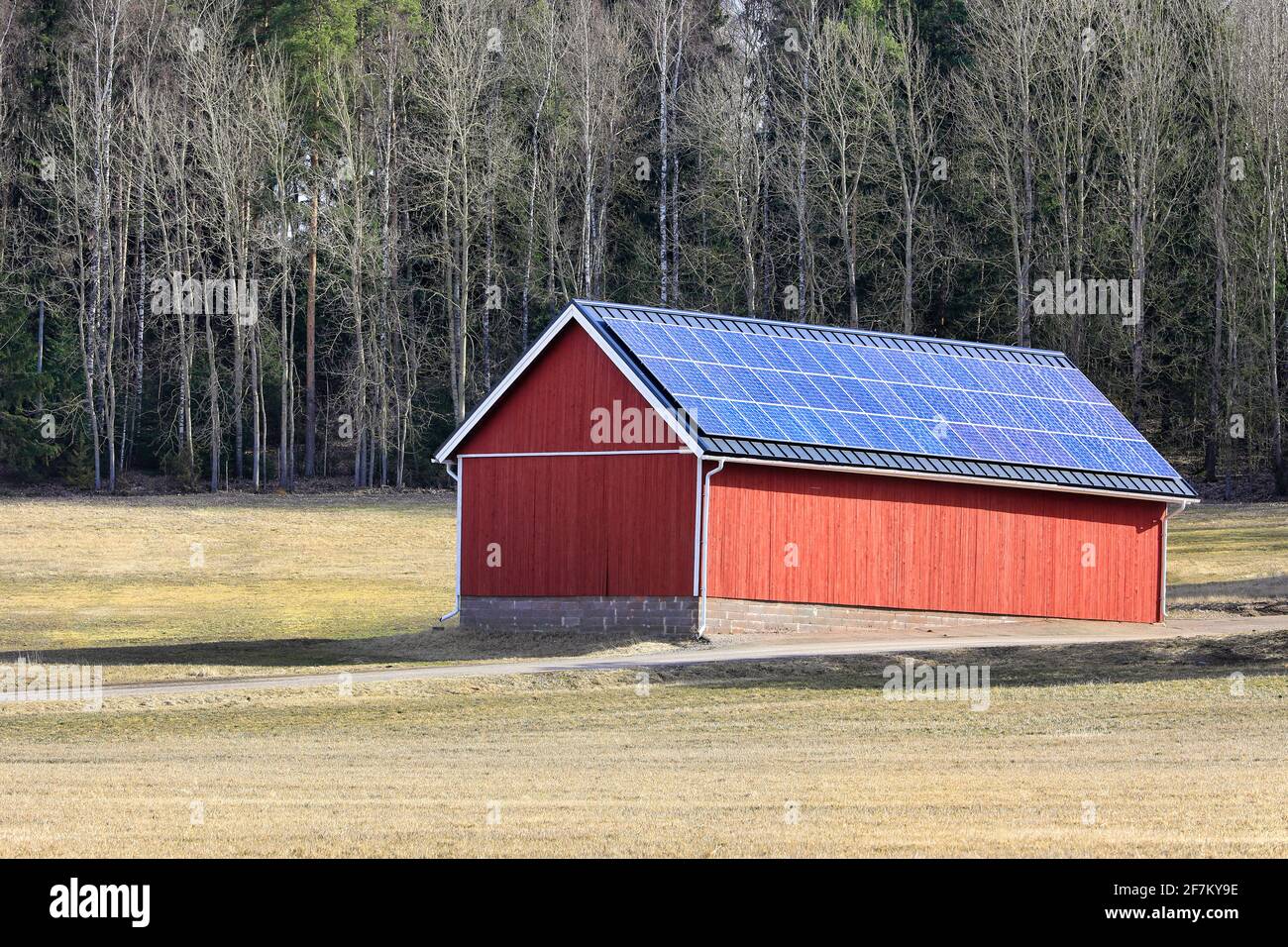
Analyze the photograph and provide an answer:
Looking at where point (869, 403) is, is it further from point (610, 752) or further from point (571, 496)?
point (610, 752)

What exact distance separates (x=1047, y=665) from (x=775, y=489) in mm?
7599

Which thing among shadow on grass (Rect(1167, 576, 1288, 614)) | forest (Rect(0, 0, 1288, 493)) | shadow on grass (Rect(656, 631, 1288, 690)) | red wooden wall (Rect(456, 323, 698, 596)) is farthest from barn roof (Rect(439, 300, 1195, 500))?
forest (Rect(0, 0, 1288, 493))

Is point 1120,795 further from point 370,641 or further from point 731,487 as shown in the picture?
point 370,641

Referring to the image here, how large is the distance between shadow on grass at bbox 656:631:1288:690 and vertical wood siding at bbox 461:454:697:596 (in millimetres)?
5198

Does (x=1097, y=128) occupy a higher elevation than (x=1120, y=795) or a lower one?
higher

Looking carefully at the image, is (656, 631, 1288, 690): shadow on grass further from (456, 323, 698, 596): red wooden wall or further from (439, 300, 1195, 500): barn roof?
(439, 300, 1195, 500): barn roof

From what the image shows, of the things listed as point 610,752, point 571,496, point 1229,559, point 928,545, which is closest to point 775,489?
point 928,545

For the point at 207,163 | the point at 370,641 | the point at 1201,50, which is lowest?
the point at 370,641

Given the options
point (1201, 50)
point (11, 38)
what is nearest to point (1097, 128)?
point (1201, 50)

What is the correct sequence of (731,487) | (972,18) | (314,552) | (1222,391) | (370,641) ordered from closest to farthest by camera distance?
(731,487) < (370,641) < (314,552) < (1222,391) < (972,18)

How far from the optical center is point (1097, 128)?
7038 cm

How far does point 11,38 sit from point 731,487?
51.2 meters

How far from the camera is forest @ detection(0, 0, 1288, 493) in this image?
70062mm

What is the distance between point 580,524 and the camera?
1578 inches
